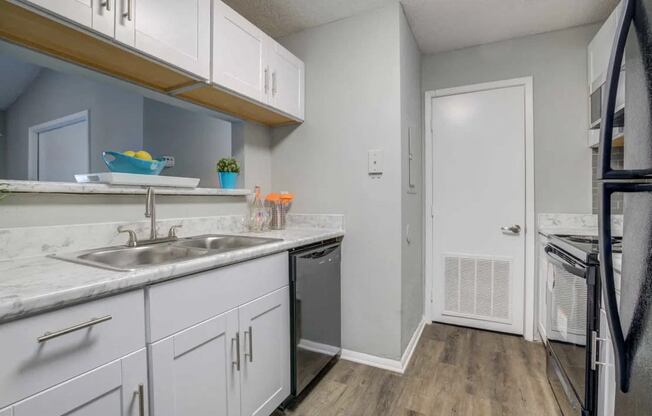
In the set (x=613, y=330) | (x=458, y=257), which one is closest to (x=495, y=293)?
(x=458, y=257)

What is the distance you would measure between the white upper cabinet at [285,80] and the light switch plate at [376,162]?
0.63 metres

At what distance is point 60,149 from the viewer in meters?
1.41

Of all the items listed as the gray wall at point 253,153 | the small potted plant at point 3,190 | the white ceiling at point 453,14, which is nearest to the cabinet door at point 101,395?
the small potted plant at point 3,190

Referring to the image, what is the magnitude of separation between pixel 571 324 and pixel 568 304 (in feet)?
0.32

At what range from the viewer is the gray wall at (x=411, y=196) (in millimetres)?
2160

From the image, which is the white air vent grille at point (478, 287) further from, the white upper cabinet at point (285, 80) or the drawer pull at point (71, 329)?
the drawer pull at point (71, 329)

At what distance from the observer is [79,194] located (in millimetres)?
1374

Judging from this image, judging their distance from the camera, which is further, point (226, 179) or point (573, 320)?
point (226, 179)

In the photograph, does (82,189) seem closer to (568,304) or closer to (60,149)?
(60,149)

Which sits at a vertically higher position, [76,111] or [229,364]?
[76,111]

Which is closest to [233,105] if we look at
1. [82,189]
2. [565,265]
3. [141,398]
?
[82,189]

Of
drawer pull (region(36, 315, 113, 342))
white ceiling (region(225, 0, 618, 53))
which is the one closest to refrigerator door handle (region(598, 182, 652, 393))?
drawer pull (region(36, 315, 113, 342))

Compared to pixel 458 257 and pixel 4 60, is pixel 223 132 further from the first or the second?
pixel 458 257

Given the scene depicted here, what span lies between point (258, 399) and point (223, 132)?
1.72 m
